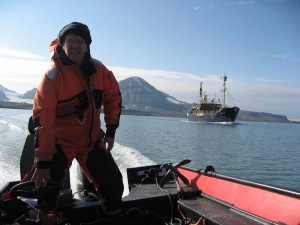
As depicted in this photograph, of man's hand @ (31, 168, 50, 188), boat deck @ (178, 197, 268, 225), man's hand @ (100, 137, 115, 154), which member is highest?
man's hand @ (100, 137, 115, 154)

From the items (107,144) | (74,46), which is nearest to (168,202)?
(107,144)

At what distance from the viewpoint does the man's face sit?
125 inches

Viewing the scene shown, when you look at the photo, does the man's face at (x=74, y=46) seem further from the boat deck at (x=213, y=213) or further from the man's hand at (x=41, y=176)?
the boat deck at (x=213, y=213)

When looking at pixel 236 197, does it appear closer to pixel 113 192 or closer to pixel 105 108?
pixel 113 192

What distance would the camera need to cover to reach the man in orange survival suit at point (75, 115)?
118 inches

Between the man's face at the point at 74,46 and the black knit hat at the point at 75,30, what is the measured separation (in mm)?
33

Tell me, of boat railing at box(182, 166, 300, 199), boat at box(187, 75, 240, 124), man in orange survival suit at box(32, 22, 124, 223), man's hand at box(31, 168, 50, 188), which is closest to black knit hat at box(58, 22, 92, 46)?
man in orange survival suit at box(32, 22, 124, 223)

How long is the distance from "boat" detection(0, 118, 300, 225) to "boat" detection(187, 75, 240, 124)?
7827cm

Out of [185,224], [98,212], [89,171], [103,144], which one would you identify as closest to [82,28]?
[103,144]

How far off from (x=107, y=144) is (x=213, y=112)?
86.6 m

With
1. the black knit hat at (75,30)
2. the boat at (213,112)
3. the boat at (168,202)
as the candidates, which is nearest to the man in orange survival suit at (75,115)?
the black knit hat at (75,30)

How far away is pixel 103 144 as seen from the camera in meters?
3.47

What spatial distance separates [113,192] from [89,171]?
0.31 meters

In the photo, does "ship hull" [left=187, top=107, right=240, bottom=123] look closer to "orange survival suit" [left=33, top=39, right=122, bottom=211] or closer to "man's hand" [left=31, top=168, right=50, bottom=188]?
"orange survival suit" [left=33, top=39, right=122, bottom=211]
